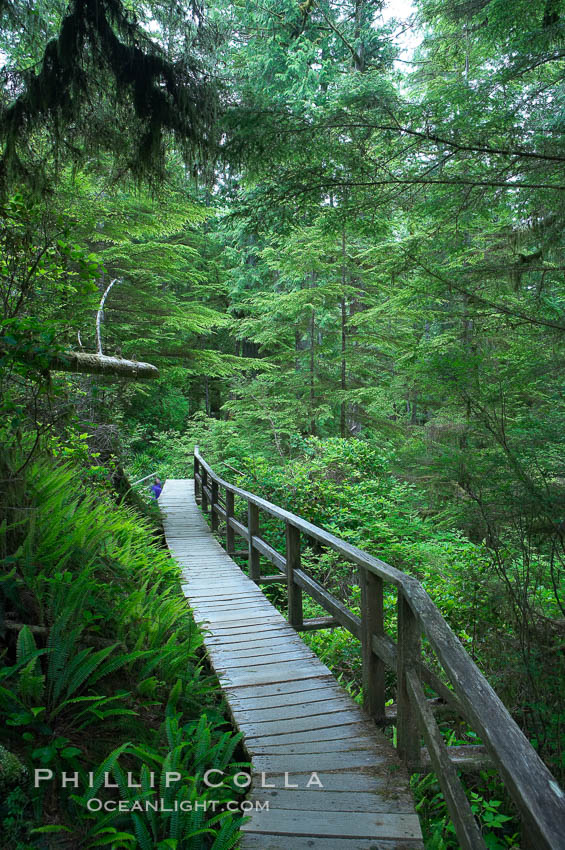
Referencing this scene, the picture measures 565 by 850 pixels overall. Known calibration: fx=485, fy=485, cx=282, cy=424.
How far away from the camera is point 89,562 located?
3631 millimetres

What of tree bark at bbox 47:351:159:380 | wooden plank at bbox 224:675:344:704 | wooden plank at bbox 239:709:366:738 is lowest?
wooden plank at bbox 224:675:344:704

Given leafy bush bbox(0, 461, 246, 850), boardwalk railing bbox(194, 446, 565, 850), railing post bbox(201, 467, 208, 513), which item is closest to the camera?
boardwalk railing bbox(194, 446, 565, 850)

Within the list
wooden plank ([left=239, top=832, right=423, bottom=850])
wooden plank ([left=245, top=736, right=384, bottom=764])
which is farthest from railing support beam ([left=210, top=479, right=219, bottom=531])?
wooden plank ([left=239, top=832, right=423, bottom=850])

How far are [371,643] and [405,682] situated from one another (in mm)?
477

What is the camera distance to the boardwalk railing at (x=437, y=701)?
1335mm

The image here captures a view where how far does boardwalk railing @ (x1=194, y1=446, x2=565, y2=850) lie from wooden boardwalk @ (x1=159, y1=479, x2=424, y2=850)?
0.25m

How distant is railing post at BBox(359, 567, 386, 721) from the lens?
3.08 meters

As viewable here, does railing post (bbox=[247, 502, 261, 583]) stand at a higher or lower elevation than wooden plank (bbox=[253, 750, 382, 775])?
higher

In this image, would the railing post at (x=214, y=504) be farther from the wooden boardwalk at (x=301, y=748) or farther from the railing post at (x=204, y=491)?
the wooden boardwalk at (x=301, y=748)

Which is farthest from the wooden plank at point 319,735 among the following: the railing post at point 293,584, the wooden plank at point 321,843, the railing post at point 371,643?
the railing post at point 293,584

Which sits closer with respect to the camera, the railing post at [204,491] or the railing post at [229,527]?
the railing post at [229,527]

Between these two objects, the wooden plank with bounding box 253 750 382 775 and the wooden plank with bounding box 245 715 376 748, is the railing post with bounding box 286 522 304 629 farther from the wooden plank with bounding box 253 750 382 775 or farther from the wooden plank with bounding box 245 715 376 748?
the wooden plank with bounding box 253 750 382 775

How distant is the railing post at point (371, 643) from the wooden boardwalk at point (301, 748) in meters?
0.11

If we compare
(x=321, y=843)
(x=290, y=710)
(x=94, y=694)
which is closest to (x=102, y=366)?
(x=94, y=694)
